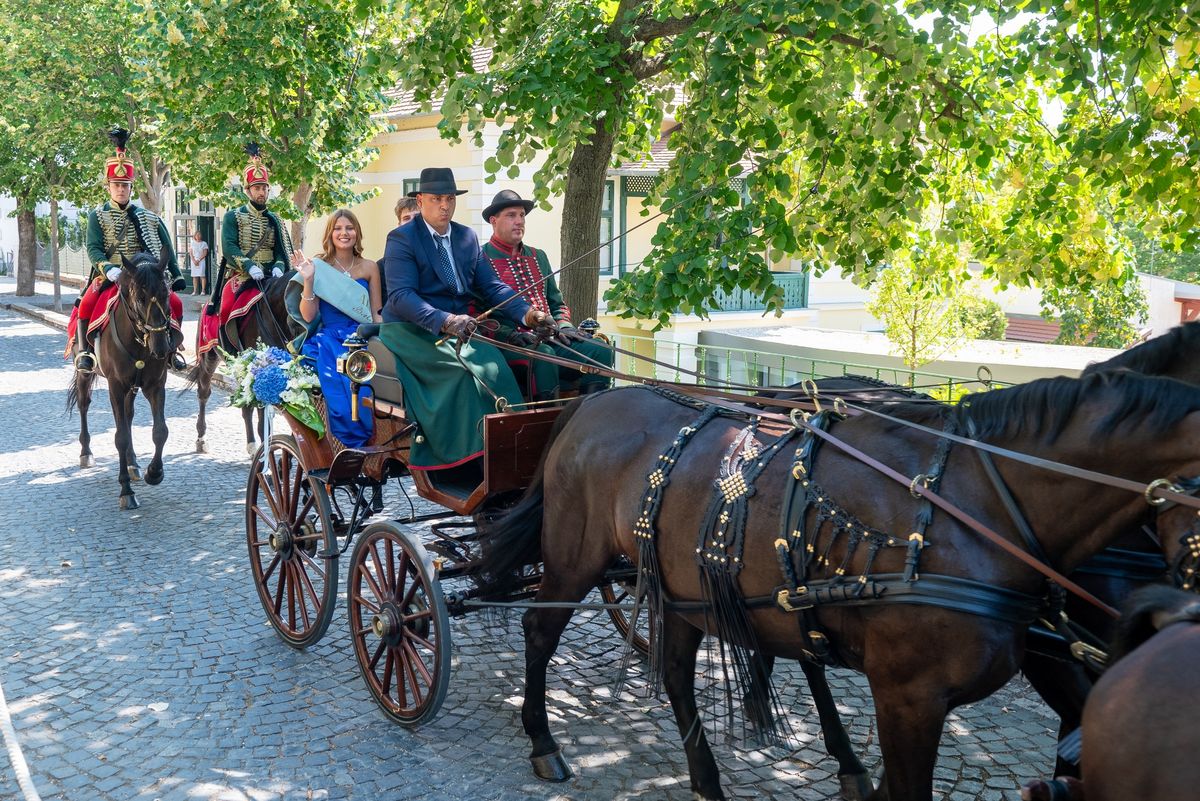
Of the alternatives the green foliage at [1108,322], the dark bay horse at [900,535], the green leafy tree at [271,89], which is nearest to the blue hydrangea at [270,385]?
the dark bay horse at [900,535]

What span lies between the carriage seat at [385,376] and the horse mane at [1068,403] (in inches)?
114

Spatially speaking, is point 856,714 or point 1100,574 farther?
point 856,714

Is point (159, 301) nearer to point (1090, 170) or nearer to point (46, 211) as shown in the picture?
point (1090, 170)

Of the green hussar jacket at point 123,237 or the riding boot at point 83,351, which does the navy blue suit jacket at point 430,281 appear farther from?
the riding boot at point 83,351

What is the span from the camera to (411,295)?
210 inches

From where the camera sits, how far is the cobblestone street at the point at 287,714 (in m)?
4.41

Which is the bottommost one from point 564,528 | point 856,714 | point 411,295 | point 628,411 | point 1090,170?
point 856,714

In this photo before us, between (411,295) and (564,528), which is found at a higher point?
(411,295)

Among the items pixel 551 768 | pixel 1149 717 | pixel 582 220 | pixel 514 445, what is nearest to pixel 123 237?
pixel 582 220

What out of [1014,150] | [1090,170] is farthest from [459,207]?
[1090,170]

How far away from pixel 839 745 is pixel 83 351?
816cm

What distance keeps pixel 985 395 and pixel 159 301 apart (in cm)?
767

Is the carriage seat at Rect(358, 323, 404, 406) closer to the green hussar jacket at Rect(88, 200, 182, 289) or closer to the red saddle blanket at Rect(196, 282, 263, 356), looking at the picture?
the red saddle blanket at Rect(196, 282, 263, 356)

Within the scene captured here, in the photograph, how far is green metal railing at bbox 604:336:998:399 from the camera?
6820 mm
